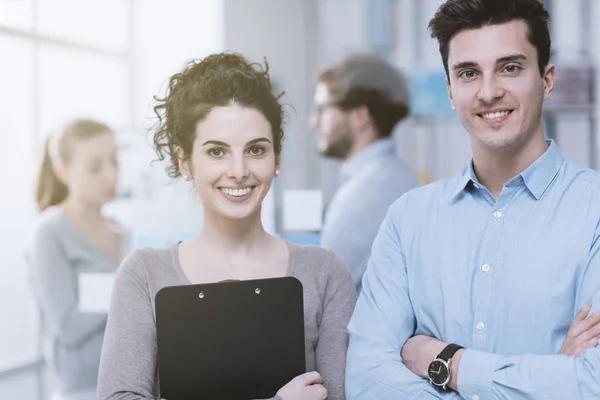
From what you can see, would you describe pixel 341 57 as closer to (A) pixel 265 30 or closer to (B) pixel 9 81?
(A) pixel 265 30

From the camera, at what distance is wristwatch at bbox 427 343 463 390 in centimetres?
162

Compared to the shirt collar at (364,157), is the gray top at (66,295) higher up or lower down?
lower down

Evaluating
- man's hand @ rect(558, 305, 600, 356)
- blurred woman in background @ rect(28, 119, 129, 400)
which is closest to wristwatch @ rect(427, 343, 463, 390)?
man's hand @ rect(558, 305, 600, 356)

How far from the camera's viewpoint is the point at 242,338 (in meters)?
1.78

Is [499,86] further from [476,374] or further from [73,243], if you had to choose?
[73,243]

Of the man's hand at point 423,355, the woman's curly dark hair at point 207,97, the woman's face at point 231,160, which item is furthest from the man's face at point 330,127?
the man's hand at point 423,355

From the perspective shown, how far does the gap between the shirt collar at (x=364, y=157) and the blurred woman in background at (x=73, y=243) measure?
1.06m

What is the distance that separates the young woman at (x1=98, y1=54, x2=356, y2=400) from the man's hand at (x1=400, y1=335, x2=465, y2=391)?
175 mm

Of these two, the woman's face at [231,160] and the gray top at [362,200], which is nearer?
the woman's face at [231,160]

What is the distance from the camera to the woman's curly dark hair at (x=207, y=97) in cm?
181

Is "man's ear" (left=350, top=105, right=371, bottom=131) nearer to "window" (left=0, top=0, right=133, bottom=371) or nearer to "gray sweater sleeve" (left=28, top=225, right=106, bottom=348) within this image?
"window" (left=0, top=0, right=133, bottom=371)

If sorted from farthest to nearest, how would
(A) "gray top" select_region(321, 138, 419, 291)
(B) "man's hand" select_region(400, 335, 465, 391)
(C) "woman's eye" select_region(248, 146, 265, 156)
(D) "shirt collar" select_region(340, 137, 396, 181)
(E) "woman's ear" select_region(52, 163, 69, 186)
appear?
(E) "woman's ear" select_region(52, 163, 69, 186), (D) "shirt collar" select_region(340, 137, 396, 181), (A) "gray top" select_region(321, 138, 419, 291), (C) "woman's eye" select_region(248, 146, 265, 156), (B) "man's hand" select_region(400, 335, 465, 391)

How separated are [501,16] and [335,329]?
85 centimetres

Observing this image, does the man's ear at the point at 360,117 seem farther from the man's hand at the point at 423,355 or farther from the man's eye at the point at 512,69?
the man's hand at the point at 423,355
